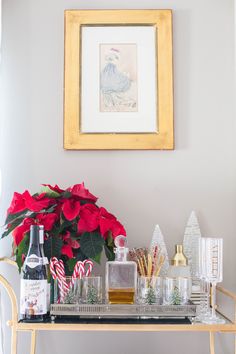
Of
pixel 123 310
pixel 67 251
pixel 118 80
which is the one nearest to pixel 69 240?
pixel 67 251

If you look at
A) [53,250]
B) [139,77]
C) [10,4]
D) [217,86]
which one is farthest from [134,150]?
[10,4]

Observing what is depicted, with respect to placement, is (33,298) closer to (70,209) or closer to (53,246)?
(53,246)

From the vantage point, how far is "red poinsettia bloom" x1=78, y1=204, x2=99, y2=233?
1.48 metres

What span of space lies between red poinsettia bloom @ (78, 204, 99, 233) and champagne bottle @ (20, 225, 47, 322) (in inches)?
6.7

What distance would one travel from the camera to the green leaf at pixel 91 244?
146 cm

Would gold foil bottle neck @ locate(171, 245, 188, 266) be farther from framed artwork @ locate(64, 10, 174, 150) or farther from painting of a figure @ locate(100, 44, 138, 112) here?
painting of a figure @ locate(100, 44, 138, 112)

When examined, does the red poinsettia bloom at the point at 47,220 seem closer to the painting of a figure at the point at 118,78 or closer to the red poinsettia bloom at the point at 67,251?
the red poinsettia bloom at the point at 67,251

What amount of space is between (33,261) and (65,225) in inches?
7.0

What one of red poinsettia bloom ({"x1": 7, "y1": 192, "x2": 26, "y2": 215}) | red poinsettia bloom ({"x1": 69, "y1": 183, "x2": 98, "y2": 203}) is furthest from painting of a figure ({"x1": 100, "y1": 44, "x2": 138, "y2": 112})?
red poinsettia bloom ({"x1": 7, "y1": 192, "x2": 26, "y2": 215})

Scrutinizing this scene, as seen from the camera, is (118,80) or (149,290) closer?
(149,290)

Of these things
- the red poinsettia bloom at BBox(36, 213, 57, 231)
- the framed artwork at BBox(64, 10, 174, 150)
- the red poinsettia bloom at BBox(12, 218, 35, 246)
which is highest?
the framed artwork at BBox(64, 10, 174, 150)

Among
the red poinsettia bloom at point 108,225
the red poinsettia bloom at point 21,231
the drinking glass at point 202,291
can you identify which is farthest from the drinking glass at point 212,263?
the red poinsettia bloom at point 21,231

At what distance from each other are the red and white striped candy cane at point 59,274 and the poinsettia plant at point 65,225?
3cm

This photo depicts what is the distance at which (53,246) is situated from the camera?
1.48 meters
